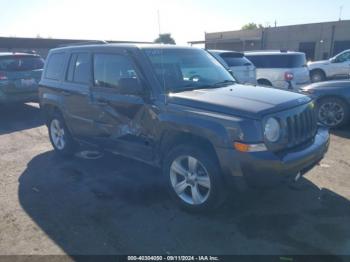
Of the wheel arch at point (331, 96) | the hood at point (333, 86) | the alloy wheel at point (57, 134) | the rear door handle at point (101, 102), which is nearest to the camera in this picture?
the rear door handle at point (101, 102)

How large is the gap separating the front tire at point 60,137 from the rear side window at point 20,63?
4207mm

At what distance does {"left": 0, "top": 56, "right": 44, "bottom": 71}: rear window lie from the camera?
960 cm

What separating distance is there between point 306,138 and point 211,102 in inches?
48.5

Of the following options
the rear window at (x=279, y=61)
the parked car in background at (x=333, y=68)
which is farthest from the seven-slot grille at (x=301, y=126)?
the parked car in background at (x=333, y=68)

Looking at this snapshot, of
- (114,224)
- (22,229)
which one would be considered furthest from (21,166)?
(114,224)

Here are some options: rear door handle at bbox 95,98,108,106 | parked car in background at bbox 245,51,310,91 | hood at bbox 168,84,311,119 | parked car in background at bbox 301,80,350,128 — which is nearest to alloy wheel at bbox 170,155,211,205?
hood at bbox 168,84,311,119

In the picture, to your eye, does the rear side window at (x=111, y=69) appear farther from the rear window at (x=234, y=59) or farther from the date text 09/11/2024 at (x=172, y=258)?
the rear window at (x=234, y=59)

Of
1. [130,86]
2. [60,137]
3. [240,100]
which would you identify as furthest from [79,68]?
[240,100]

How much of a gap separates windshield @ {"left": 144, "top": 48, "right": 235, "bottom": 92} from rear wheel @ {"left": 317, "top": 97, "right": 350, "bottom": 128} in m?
3.49

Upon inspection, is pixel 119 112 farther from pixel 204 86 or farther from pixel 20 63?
pixel 20 63

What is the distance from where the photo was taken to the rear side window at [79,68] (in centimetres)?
516

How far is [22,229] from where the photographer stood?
3770 millimetres

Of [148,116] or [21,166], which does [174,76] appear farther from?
[21,166]

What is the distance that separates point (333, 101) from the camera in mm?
7387
